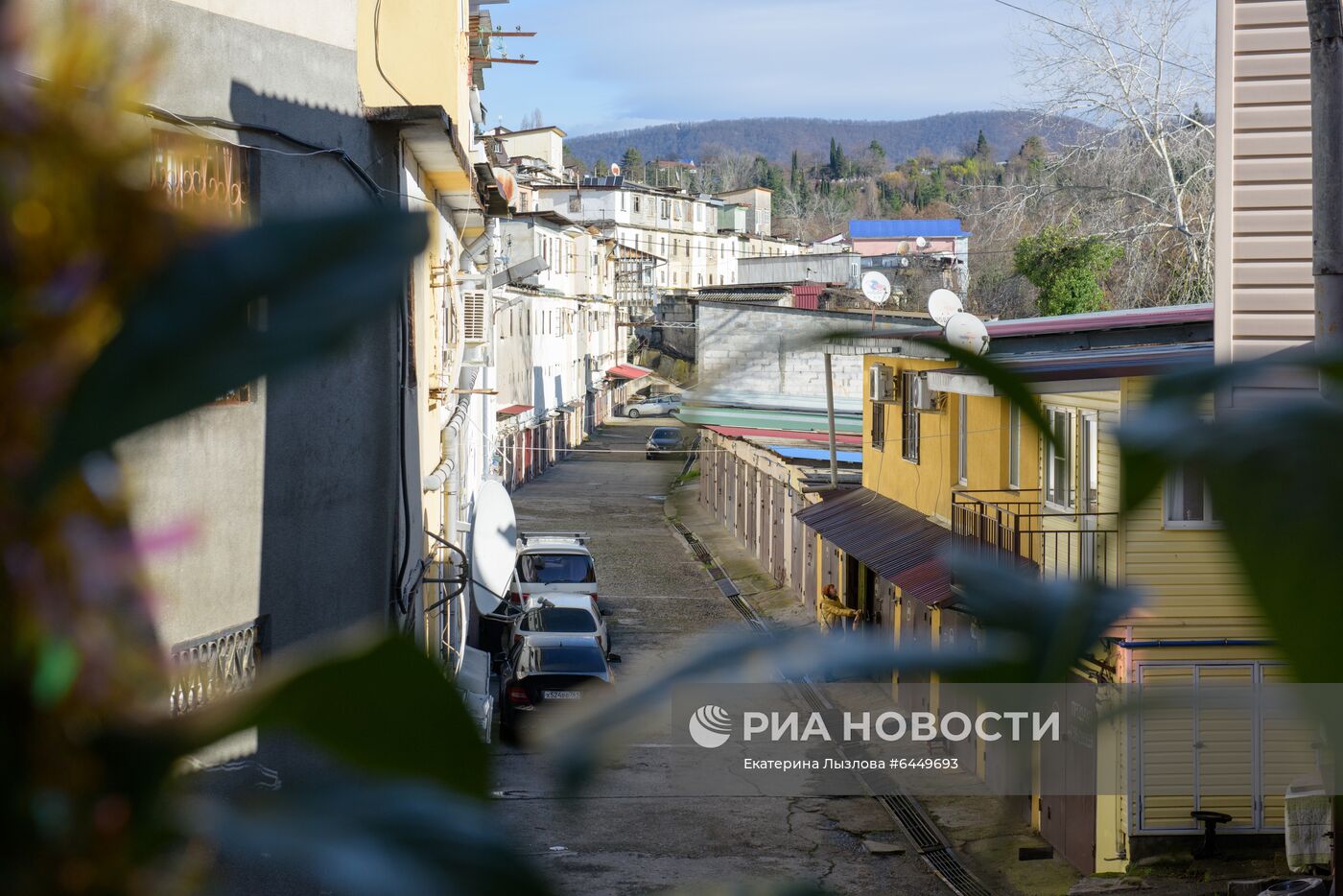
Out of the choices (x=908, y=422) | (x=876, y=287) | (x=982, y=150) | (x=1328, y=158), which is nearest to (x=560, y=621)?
(x=908, y=422)

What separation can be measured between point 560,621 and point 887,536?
4856mm

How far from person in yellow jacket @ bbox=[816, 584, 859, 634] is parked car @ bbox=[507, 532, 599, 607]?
3.59 metres

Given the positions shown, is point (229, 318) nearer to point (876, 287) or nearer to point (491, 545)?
point (491, 545)

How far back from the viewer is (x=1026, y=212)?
21188 millimetres

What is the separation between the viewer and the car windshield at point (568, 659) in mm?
16031

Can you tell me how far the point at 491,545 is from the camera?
13031 mm

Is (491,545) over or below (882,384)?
below

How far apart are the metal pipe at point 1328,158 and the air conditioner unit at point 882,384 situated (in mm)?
13125

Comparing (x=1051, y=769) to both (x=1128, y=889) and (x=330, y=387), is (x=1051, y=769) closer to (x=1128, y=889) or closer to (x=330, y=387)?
(x=1128, y=889)

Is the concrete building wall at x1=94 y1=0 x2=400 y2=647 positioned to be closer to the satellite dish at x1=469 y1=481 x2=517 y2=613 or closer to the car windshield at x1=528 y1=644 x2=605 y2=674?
the satellite dish at x1=469 y1=481 x2=517 y2=613

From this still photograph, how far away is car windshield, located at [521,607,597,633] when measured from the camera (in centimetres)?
1808

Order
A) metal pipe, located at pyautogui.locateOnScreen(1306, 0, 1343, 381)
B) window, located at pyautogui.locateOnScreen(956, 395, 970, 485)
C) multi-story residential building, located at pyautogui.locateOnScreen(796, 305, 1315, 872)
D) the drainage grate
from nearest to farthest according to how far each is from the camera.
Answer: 1. metal pipe, located at pyautogui.locateOnScreen(1306, 0, 1343, 381)
2. multi-story residential building, located at pyautogui.locateOnScreen(796, 305, 1315, 872)
3. the drainage grate
4. window, located at pyautogui.locateOnScreen(956, 395, 970, 485)

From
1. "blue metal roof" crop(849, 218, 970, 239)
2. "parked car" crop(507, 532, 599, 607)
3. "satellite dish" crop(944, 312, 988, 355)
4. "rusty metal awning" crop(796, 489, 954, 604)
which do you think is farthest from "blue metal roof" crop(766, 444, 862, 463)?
"blue metal roof" crop(849, 218, 970, 239)

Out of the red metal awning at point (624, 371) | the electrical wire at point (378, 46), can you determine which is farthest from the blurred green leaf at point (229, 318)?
the red metal awning at point (624, 371)
